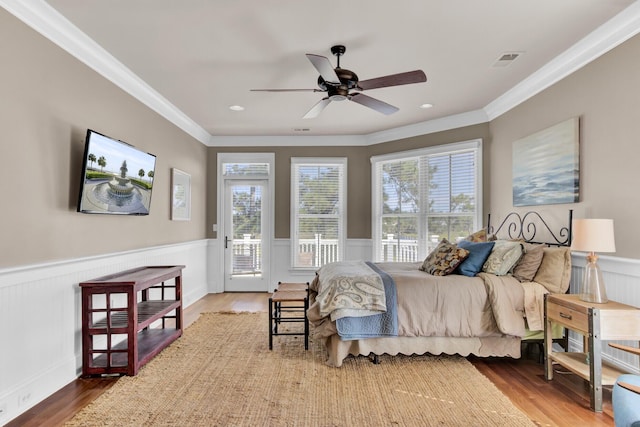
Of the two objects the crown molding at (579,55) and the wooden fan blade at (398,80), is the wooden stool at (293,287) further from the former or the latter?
the crown molding at (579,55)

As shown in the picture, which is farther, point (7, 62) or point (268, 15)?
point (268, 15)

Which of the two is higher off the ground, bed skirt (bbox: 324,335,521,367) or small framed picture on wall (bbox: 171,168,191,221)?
small framed picture on wall (bbox: 171,168,191,221)

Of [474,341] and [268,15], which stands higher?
[268,15]

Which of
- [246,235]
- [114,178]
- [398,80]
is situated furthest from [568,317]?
[246,235]

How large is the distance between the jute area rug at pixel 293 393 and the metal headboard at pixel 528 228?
151cm

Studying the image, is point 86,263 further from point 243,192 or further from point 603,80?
point 603,80

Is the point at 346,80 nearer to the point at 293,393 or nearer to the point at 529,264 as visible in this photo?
the point at 529,264

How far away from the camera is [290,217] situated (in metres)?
6.27

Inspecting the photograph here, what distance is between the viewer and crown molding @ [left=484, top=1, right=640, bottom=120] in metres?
2.59

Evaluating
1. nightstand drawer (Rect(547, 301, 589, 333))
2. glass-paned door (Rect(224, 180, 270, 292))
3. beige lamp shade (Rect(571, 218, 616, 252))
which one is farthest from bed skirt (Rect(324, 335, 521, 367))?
glass-paned door (Rect(224, 180, 270, 292))

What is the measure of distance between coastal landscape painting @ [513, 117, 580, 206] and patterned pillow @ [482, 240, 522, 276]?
0.67 meters

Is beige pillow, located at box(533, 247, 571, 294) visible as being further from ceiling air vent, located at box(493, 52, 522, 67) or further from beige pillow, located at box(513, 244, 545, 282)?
ceiling air vent, located at box(493, 52, 522, 67)

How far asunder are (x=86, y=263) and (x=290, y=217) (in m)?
3.60

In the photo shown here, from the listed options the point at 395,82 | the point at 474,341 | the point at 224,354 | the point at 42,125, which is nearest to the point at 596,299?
the point at 474,341
